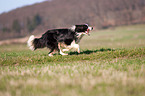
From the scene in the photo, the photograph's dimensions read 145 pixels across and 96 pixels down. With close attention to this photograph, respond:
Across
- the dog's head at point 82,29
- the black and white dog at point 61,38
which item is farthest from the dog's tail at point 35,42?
the dog's head at point 82,29

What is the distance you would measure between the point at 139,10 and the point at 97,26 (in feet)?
78.9

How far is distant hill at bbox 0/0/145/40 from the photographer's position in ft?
289

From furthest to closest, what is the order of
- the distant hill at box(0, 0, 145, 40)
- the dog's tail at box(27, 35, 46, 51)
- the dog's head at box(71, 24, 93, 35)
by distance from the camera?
the distant hill at box(0, 0, 145, 40)
the dog's tail at box(27, 35, 46, 51)
the dog's head at box(71, 24, 93, 35)

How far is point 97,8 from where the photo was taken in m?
101

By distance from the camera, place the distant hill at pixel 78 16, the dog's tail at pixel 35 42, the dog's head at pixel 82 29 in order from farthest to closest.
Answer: the distant hill at pixel 78 16 → the dog's tail at pixel 35 42 → the dog's head at pixel 82 29

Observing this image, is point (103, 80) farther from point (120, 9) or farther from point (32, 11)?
point (32, 11)

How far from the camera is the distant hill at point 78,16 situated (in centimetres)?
8806

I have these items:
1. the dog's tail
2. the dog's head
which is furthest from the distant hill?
the dog's tail

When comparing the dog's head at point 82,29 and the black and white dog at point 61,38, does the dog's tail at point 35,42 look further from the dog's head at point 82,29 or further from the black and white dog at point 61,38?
the dog's head at point 82,29

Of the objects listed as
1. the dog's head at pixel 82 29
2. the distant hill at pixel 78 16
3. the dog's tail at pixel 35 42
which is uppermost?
the distant hill at pixel 78 16

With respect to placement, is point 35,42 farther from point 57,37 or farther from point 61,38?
point 61,38

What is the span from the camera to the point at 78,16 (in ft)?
317

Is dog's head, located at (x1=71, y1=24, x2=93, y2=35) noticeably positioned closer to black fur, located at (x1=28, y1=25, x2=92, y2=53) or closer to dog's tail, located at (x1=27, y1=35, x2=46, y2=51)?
black fur, located at (x1=28, y1=25, x2=92, y2=53)

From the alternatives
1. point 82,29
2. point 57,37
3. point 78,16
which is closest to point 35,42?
point 57,37
